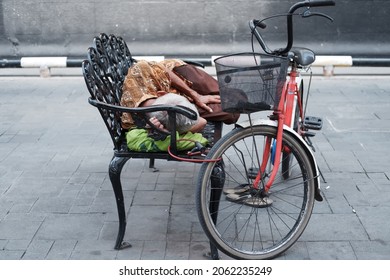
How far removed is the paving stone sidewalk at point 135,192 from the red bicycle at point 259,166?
0.64 ft

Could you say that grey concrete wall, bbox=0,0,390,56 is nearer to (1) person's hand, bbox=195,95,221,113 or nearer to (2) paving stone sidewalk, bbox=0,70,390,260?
(2) paving stone sidewalk, bbox=0,70,390,260

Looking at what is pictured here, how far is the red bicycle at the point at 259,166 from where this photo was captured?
3.81m

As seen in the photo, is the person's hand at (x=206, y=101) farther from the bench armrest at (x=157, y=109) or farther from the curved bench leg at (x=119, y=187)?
the curved bench leg at (x=119, y=187)

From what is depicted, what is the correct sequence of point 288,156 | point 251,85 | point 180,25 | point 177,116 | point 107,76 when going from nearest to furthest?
point 251,85, point 177,116, point 107,76, point 288,156, point 180,25

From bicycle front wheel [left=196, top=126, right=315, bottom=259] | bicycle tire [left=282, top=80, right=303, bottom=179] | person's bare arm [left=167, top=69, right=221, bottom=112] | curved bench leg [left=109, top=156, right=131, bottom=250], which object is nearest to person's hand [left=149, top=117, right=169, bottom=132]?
curved bench leg [left=109, top=156, right=131, bottom=250]

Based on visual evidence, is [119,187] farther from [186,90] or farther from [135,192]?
[135,192]

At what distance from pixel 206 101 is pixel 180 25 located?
579cm

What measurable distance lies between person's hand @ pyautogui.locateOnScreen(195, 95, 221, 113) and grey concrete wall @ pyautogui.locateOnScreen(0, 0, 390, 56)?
5593mm

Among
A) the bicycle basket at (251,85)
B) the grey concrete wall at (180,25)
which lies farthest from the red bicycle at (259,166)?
the grey concrete wall at (180,25)

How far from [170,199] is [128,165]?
91 cm

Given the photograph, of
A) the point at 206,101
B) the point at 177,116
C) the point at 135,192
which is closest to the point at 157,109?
the point at 177,116

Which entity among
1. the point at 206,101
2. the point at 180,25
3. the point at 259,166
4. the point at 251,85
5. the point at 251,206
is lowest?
the point at 251,206

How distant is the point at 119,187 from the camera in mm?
4277
